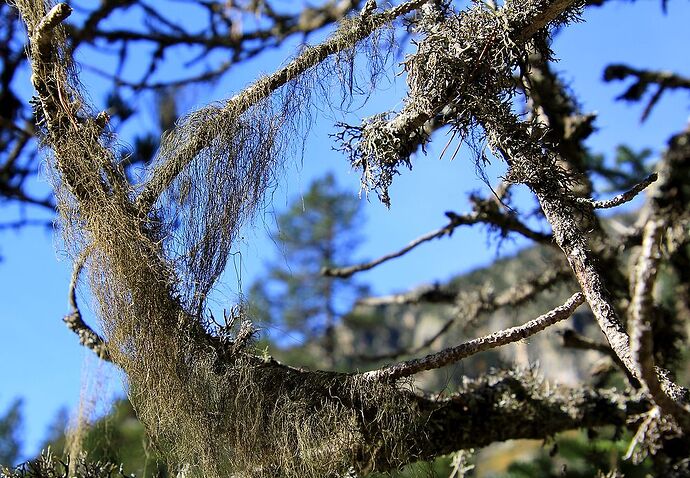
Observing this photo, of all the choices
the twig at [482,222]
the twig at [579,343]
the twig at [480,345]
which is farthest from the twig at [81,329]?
the twig at [579,343]

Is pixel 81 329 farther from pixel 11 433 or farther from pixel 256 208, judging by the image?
pixel 11 433

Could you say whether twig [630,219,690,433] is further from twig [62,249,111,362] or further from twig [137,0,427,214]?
twig [62,249,111,362]

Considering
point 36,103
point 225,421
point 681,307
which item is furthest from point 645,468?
point 36,103

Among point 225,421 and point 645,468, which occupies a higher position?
point 225,421

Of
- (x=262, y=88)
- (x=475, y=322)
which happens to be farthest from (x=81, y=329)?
(x=475, y=322)

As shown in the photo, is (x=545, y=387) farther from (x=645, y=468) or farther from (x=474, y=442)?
(x=645, y=468)

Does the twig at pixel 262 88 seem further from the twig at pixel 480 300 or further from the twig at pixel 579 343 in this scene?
the twig at pixel 480 300
